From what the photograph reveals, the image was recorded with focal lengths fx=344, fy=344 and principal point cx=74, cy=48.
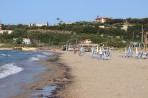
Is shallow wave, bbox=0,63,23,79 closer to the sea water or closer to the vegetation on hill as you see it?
the sea water

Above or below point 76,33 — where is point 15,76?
below

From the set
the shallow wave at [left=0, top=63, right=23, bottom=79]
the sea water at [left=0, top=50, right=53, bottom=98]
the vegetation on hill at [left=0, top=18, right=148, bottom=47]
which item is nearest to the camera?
the sea water at [left=0, top=50, right=53, bottom=98]

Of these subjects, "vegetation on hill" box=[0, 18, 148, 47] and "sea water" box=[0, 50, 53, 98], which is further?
"vegetation on hill" box=[0, 18, 148, 47]

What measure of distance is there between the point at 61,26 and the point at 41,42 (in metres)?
16.3

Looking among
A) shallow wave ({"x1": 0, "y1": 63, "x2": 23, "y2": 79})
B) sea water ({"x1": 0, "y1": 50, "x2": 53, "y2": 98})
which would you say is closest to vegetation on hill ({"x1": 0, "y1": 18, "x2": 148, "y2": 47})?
sea water ({"x1": 0, "y1": 50, "x2": 53, "y2": 98})

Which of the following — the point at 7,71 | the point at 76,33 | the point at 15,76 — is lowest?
the point at 7,71

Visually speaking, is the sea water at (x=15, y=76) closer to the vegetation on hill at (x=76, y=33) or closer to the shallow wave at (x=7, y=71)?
the shallow wave at (x=7, y=71)

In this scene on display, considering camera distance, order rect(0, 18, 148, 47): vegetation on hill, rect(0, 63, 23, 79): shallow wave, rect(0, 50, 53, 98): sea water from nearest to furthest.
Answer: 1. rect(0, 50, 53, 98): sea water
2. rect(0, 63, 23, 79): shallow wave
3. rect(0, 18, 148, 47): vegetation on hill

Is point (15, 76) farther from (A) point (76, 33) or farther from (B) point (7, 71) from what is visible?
(A) point (76, 33)

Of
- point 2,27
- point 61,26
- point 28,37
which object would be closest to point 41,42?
point 28,37

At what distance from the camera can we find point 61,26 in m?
156

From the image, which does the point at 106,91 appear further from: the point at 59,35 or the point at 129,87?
the point at 59,35

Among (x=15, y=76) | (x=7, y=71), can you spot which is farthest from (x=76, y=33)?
(x=15, y=76)

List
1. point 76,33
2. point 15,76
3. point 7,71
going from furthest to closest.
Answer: point 76,33 < point 7,71 < point 15,76
